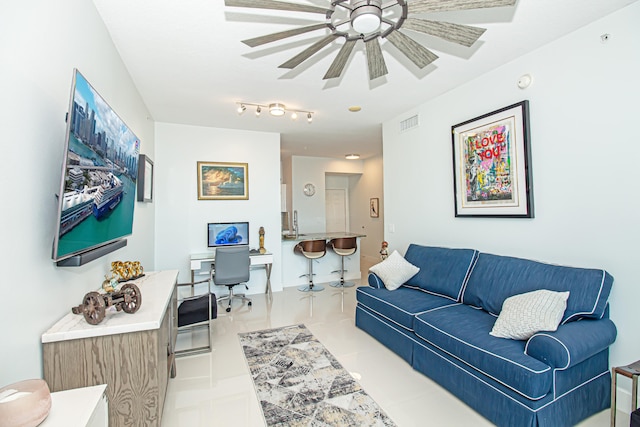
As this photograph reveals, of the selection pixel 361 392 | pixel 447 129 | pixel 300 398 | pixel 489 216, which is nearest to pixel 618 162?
pixel 489 216

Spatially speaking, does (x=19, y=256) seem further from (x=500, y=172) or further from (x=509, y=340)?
(x=500, y=172)

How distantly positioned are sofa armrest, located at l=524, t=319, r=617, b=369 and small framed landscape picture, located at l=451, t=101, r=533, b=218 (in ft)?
3.29

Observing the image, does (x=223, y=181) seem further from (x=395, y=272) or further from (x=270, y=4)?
(x=270, y=4)

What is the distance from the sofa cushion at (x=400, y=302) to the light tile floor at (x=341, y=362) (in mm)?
365

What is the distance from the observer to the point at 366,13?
→ 5.08 ft

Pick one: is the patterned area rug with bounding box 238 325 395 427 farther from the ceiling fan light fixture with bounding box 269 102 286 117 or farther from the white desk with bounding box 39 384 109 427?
the ceiling fan light fixture with bounding box 269 102 286 117

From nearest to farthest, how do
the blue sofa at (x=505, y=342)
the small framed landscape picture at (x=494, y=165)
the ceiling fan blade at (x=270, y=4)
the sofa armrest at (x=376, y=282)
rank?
the ceiling fan blade at (x=270, y=4)
the blue sofa at (x=505, y=342)
the small framed landscape picture at (x=494, y=165)
the sofa armrest at (x=376, y=282)

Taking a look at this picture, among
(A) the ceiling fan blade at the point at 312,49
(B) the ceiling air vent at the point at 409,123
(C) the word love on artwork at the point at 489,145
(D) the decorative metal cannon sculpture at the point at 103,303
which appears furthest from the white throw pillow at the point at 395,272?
(D) the decorative metal cannon sculpture at the point at 103,303

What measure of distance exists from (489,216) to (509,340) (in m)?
1.35

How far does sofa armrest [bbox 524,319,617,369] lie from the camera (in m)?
1.77

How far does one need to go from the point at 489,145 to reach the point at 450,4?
1856mm

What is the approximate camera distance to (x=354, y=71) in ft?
9.71

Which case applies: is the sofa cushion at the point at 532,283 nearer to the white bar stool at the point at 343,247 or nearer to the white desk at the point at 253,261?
the white bar stool at the point at 343,247

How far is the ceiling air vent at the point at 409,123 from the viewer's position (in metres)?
4.01
